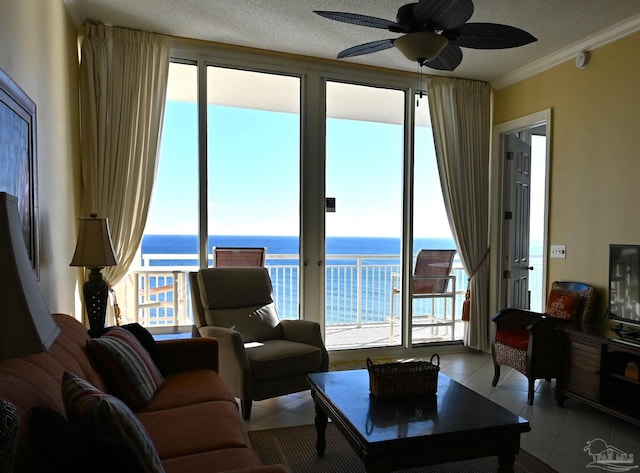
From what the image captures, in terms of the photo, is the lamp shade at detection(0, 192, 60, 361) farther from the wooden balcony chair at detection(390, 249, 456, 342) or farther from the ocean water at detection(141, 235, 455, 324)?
the wooden balcony chair at detection(390, 249, 456, 342)

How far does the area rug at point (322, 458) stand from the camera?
236 centimetres

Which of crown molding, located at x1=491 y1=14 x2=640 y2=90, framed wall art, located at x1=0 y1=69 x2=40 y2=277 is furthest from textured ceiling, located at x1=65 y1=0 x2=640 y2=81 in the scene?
framed wall art, located at x1=0 y1=69 x2=40 y2=277

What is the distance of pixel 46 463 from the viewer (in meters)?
1.04

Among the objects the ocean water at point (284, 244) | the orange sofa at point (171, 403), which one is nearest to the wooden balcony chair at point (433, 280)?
the ocean water at point (284, 244)

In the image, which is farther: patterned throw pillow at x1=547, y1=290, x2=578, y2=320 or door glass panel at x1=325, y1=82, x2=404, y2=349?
door glass panel at x1=325, y1=82, x2=404, y2=349

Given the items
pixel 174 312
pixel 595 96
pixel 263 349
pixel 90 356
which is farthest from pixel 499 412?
pixel 174 312

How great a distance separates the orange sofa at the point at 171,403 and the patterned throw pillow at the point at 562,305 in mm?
2686

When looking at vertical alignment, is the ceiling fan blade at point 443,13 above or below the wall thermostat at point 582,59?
below

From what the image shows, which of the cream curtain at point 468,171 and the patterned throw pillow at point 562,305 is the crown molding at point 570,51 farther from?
the patterned throw pillow at point 562,305

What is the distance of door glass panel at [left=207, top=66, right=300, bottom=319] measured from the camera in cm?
402

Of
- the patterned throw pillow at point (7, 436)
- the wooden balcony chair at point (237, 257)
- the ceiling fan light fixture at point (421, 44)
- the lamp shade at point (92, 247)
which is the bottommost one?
the patterned throw pillow at point (7, 436)

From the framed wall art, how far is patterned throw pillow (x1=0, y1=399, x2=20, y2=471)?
1.18 meters

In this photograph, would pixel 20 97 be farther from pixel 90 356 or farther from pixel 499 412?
pixel 499 412

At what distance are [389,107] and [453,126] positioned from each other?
675 millimetres
